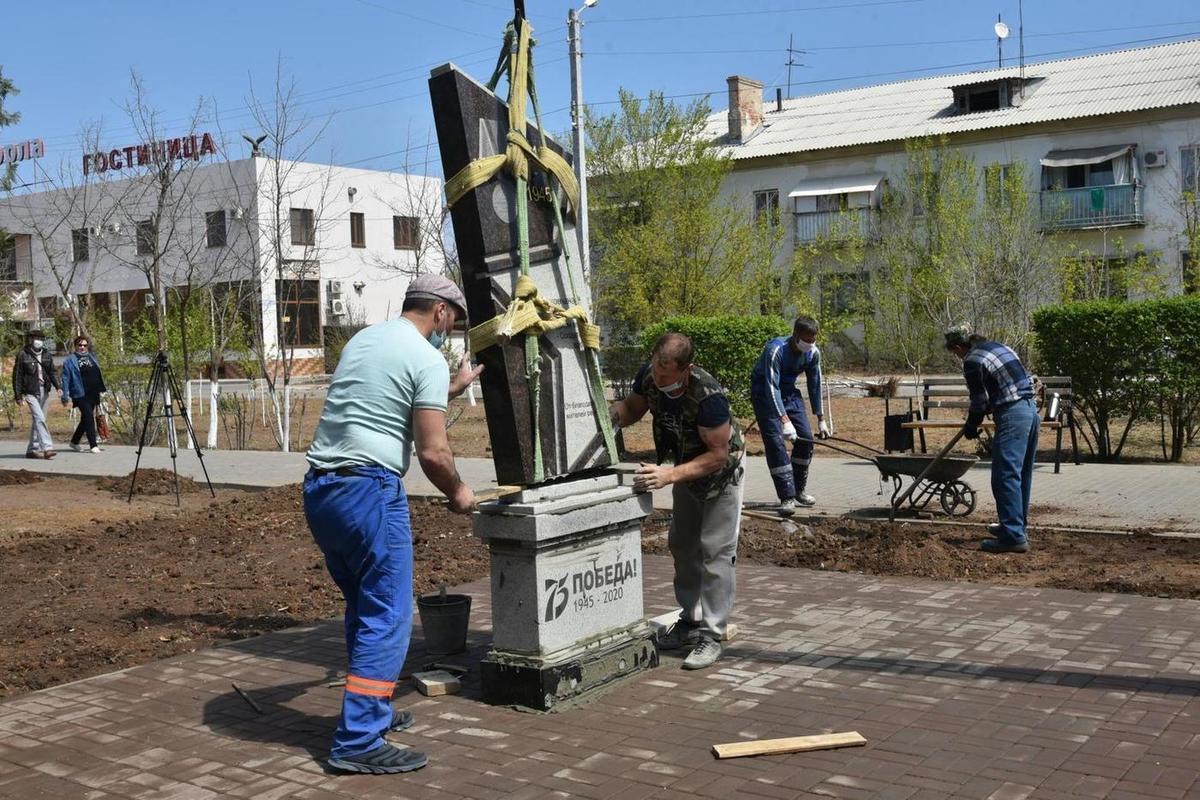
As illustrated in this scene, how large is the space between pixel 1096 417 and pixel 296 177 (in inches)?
1122

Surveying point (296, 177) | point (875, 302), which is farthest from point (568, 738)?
point (296, 177)

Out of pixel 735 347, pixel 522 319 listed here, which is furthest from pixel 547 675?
pixel 735 347

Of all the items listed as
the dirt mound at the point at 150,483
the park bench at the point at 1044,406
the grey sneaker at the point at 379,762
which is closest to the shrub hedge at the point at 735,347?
the park bench at the point at 1044,406

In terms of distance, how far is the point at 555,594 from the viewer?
18.6 feet

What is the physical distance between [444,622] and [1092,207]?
3604cm

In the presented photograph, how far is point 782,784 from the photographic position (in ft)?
15.0

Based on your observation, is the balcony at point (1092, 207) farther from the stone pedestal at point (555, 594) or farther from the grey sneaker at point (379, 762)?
the grey sneaker at point (379, 762)

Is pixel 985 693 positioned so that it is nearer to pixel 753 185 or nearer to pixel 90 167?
pixel 90 167

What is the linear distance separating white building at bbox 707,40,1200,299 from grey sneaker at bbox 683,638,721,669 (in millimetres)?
28818

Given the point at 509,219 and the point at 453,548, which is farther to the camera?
the point at 453,548

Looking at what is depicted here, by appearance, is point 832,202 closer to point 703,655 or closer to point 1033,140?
point 1033,140

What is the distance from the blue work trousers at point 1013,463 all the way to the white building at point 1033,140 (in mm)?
25461

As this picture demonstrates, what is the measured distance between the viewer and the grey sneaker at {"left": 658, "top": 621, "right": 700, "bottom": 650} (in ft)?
21.7

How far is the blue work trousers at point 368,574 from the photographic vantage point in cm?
485
